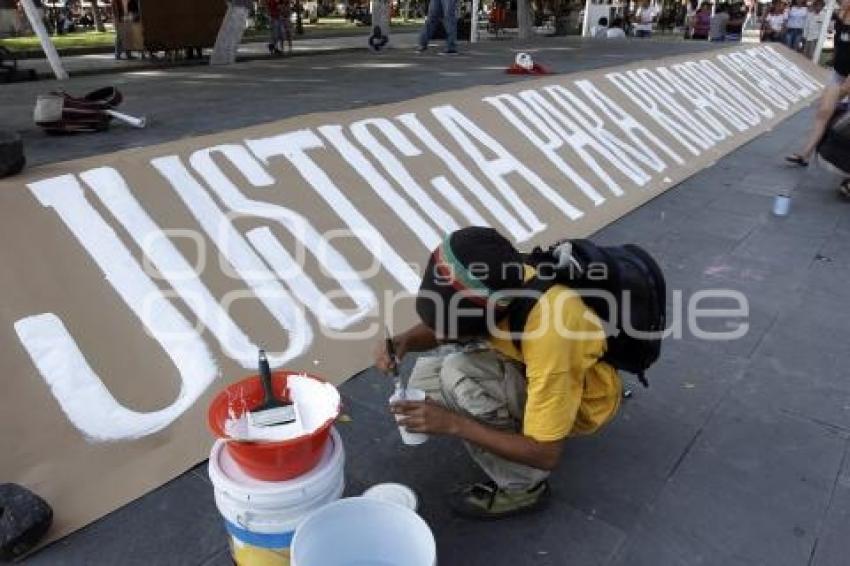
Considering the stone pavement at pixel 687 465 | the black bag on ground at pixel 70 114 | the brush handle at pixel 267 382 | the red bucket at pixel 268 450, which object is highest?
the black bag on ground at pixel 70 114

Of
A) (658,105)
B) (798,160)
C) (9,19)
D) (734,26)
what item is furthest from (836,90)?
(9,19)

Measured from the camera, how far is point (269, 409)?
6.42 ft

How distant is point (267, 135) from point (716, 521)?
13.1 ft

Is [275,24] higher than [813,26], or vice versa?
[813,26]

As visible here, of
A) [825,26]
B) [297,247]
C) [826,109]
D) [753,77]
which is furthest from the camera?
[825,26]

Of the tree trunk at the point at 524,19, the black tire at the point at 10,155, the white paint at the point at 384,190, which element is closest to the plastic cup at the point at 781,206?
the white paint at the point at 384,190

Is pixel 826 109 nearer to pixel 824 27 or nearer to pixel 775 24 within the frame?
pixel 824 27

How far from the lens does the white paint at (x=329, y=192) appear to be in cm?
432

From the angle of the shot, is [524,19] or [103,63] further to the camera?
[524,19]

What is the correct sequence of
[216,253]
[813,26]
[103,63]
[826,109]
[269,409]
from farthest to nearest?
[813,26], [103,63], [826,109], [216,253], [269,409]

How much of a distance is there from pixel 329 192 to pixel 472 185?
1.42 meters

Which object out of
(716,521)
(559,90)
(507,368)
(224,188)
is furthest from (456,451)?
(559,90)

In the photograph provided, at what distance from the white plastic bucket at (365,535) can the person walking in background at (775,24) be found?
22.9 m

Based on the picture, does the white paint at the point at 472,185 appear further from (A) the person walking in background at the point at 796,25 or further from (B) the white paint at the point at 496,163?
(A) the person walking in background at the point at 796,25
